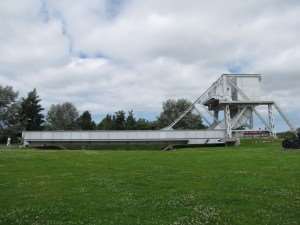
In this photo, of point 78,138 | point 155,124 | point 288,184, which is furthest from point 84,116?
point 288,184

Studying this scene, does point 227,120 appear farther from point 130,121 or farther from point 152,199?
point 152,199

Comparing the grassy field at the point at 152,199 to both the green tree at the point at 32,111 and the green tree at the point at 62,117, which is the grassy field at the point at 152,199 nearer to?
the green tree at the point at 32,111

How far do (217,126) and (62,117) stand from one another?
186 feet

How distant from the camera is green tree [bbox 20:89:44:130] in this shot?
110875 mm

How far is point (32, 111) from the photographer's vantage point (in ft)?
376

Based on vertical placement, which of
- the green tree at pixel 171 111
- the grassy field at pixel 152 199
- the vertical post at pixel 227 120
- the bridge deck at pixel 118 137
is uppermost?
the green tree at pixel 171 111

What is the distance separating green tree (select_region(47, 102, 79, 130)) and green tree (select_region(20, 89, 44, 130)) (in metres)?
11.3

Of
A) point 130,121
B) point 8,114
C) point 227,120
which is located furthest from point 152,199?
point 130,121

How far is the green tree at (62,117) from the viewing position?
130000mm

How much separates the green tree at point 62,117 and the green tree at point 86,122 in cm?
198

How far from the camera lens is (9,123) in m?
102

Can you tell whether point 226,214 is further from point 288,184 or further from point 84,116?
point 84,116

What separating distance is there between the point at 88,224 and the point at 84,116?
122 m

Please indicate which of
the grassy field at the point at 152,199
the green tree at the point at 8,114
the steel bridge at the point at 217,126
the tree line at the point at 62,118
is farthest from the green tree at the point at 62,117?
the grassy field at the point at 152,199
